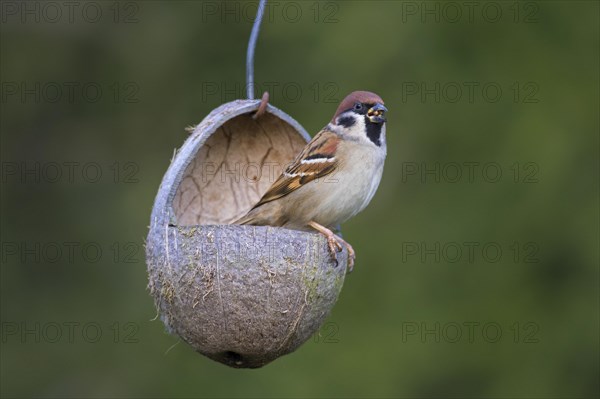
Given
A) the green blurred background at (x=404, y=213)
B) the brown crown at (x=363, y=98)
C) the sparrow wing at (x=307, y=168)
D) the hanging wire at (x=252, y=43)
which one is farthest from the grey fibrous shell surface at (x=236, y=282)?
the green blurred background at (x=404, y=213)

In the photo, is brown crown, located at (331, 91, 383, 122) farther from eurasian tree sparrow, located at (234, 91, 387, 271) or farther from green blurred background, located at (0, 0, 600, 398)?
green blurred background, located at (0, 0, 600, 398)

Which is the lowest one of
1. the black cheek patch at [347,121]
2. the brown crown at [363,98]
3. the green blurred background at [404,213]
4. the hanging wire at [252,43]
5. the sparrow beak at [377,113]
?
the green blurred background at [404,213]

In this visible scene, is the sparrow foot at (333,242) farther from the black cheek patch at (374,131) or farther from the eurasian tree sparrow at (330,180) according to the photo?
the black cheek patch at (374,131)

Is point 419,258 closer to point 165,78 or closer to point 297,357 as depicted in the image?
point 297,357

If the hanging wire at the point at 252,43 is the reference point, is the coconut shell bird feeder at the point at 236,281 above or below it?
below

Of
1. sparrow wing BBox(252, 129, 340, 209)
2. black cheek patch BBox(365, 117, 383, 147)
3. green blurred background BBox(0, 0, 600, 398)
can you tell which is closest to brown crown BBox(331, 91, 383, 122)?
black cheek patch BBox(365, 117, 383, 147)

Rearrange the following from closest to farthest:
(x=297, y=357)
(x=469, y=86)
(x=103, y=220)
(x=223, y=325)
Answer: (x=223, y=325)
(x=297, y=357)
(x=469, y=86)
(x=103, y=220)

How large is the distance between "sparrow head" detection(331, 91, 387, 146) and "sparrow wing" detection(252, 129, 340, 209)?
0.15 metres

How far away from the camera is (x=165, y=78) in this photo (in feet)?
34.3

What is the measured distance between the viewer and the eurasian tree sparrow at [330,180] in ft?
20.0

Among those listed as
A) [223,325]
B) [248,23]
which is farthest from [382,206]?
[223,325]

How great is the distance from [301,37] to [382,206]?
1.62 metres

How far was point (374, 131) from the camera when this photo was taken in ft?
20.7

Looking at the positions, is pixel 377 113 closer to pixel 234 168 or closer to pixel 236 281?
pixel 234 168
